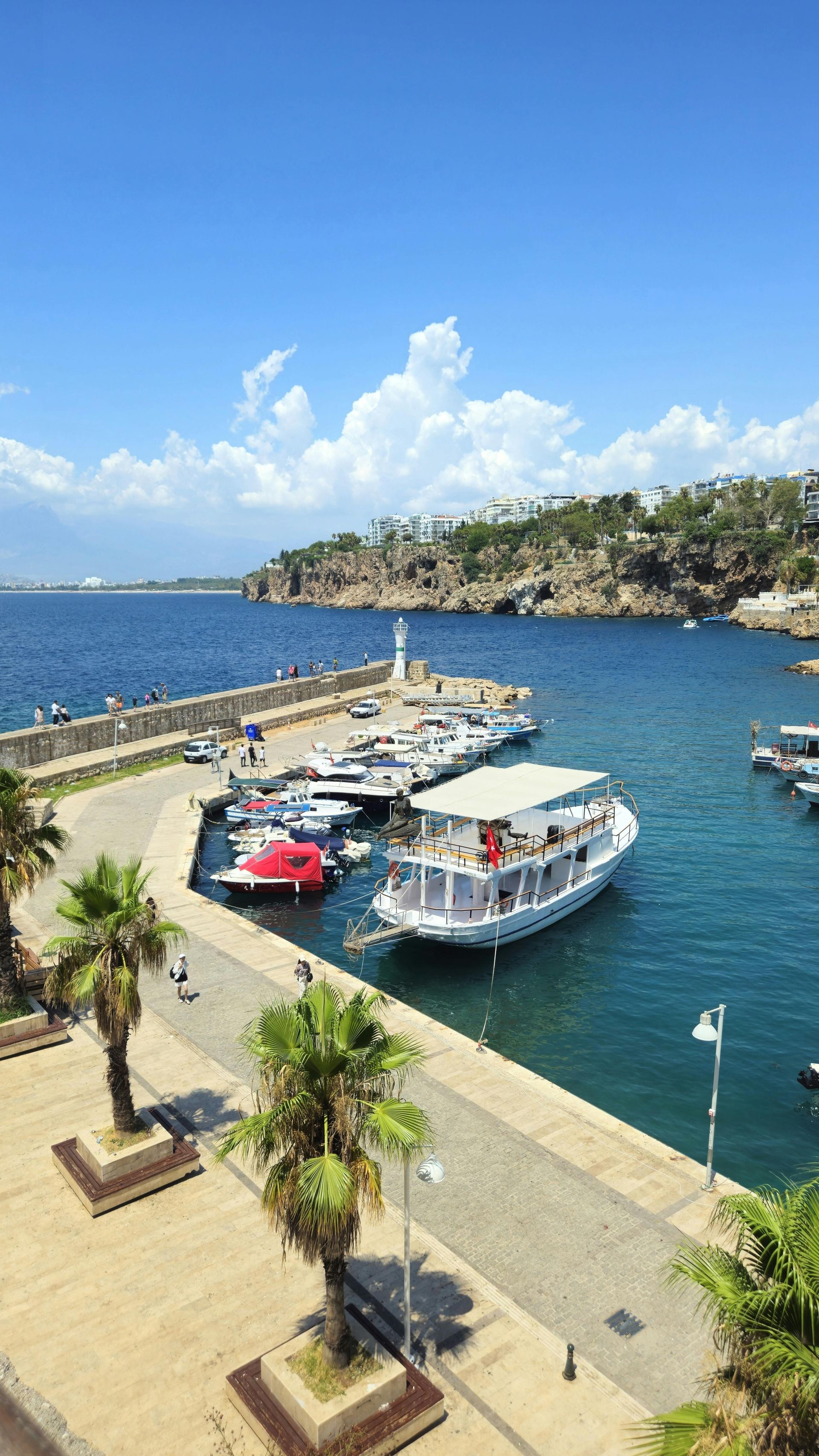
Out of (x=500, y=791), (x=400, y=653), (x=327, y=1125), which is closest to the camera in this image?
(x=327, y=1125)

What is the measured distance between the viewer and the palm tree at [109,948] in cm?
1335

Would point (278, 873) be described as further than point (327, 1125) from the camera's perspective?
Yes

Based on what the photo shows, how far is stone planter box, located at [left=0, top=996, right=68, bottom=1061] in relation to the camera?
18.7 meters

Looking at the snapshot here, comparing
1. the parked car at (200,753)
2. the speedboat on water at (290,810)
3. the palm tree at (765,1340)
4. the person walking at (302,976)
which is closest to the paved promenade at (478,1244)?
the person walking at (302,976)

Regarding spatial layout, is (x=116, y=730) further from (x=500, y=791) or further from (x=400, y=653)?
(x=400, y=653)

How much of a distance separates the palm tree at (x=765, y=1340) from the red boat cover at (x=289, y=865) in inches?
1075

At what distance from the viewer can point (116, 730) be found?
4597 cm

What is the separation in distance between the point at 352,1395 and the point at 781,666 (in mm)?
105922

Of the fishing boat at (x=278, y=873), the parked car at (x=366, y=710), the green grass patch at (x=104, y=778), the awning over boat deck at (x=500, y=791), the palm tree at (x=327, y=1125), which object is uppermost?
the palm tree at (x=327, y=1125)

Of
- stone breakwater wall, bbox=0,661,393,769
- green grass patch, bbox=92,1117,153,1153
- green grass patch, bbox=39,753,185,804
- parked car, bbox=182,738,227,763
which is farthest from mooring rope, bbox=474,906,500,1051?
stone breakwater wall, bbox=0,661,393,769

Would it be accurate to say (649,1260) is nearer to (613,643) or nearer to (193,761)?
(193,761)

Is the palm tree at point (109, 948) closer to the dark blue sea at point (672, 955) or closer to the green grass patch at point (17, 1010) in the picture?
the green grass patch at point (17, 1010)

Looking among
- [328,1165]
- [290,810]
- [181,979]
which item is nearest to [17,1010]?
[181,979]

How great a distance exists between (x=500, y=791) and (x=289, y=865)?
9218 millimetres
